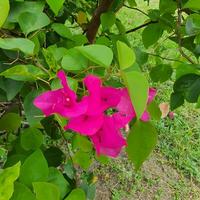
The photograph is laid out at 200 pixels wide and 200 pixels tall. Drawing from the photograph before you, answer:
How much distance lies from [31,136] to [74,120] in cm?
43

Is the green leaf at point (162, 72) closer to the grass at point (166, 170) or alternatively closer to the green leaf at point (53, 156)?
the green leaf at point (53, 156)

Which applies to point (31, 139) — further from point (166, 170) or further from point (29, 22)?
point (166, 170)

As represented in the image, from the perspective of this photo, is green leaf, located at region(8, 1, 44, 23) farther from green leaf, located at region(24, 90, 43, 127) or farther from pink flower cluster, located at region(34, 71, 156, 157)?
pink flower cluster, located at region(34, 71, 156, 157)

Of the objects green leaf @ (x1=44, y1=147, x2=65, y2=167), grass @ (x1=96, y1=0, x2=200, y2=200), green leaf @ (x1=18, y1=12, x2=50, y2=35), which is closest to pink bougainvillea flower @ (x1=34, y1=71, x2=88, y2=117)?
green leaf @ (x1=18, y1=12, x2=50, y2=35)

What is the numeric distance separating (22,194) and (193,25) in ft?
1.86

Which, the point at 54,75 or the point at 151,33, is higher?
the point at 54,75

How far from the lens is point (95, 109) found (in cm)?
51

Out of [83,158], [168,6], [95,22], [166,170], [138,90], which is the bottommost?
[166,170]

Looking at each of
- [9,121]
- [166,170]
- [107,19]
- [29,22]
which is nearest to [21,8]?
[29,22]

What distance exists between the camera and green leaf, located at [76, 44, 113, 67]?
1.77 ft

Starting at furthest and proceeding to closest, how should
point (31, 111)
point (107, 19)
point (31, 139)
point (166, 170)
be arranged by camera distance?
point (166, 170) → point (107, 19) → point (31, 139) → point (31, 111)

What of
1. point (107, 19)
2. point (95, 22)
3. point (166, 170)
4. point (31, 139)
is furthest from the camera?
point (166, 170)

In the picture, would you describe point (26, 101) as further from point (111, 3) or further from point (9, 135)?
point (111, 3)

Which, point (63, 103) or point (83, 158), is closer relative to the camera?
point (63, 103)
